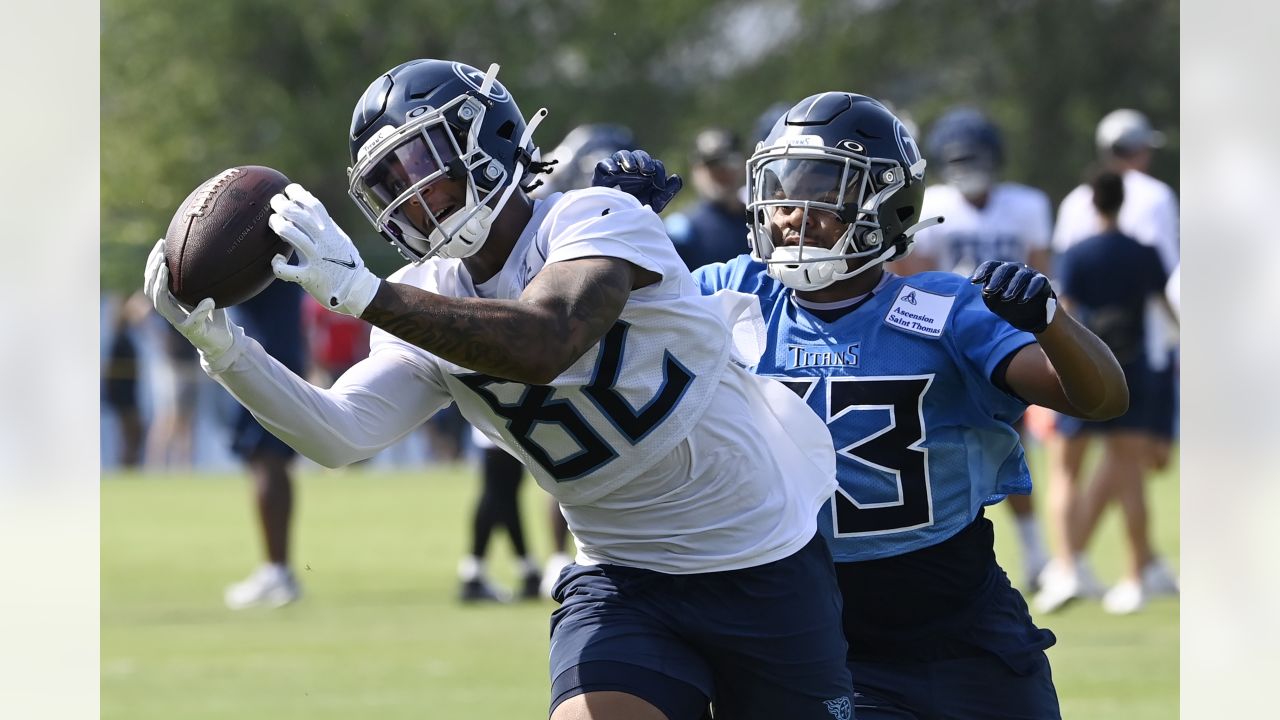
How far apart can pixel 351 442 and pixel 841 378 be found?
3.31 ft

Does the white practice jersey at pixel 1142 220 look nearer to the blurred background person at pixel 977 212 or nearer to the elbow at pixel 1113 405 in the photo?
the blurred background person at pixel 977 212

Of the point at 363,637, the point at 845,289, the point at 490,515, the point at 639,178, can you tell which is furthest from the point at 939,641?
the point at 490,515

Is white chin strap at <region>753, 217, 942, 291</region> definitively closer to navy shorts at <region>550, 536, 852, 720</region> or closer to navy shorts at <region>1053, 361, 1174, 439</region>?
navy shorts at <region>550, 536, 852, 720</region>

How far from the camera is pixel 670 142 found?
28219 millimetres

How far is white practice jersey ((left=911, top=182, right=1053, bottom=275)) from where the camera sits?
8398 millimetres

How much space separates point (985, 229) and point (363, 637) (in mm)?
3607

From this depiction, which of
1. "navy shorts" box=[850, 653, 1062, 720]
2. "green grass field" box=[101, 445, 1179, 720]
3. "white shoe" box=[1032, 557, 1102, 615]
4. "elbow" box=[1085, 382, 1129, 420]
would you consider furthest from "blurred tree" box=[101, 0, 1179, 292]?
"elbow" box=[1085, 382, 1129, 420]

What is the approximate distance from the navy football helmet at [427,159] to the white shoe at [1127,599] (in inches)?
199

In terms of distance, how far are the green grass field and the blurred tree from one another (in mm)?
16857

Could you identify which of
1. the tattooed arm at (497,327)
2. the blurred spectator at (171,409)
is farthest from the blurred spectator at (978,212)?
the blurred spectator at (171,409)

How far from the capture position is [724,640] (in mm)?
3145

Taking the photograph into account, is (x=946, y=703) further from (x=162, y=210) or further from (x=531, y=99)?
(x=162, y=210)

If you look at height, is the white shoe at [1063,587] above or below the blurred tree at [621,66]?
below

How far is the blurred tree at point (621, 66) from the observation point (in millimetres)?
27781
